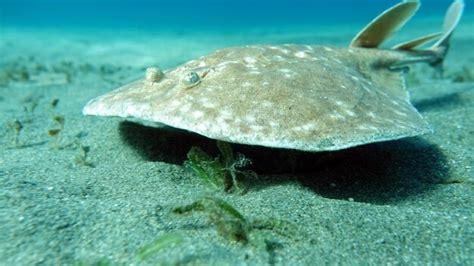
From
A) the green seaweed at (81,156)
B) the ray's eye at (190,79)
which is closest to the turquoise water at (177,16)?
the green seaweed at (81,156)

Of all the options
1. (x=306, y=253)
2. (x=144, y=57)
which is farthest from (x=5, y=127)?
(x=144, y=57)

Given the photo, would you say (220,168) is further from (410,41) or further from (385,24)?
(410,41)

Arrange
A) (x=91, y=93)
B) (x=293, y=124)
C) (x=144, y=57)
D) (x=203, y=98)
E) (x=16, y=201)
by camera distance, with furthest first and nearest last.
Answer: (x=144, y=57) < (x=91, y=93) < (x=203, y=98) < (x=293, y=124) < (x=16, y=201)

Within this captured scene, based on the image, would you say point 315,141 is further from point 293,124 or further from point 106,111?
point 106,111

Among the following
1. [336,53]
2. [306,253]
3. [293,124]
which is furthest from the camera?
[336,53]

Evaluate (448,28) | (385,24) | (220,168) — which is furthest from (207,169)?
(448,28)

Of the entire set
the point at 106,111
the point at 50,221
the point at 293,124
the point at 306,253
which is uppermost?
the point at 106,111

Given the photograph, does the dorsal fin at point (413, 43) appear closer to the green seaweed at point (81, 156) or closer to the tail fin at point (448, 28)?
the tail fin at point (448, 28)
